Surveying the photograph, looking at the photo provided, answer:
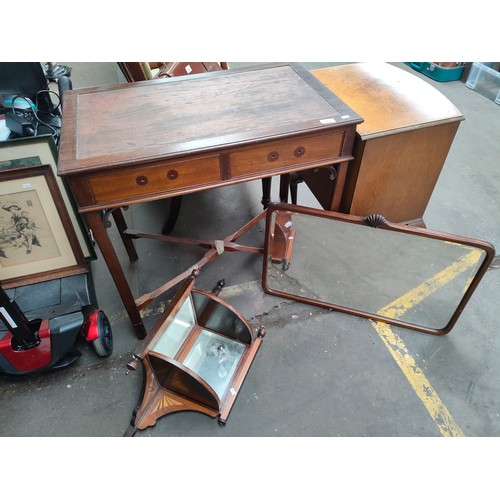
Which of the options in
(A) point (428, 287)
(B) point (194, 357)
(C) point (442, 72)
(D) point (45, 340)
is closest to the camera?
(D) point (45, 340)

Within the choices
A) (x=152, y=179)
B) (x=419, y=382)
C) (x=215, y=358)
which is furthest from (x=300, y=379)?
(x=152, y=179)

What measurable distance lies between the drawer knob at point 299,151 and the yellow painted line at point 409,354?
39.3 inches

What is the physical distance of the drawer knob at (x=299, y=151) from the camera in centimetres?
142

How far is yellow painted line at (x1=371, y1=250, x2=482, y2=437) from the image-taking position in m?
1.55

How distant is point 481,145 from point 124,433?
138 inches

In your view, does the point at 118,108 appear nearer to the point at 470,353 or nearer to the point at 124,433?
the point at 124,433

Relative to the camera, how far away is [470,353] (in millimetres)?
1774

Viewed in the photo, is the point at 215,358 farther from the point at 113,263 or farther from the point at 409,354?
the point at 409,354

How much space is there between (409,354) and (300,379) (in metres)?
0.56

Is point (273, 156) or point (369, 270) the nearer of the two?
point (273, 156)

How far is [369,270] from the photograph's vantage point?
219cm

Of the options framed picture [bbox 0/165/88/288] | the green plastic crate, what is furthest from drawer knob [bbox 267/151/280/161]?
the green plastic crate

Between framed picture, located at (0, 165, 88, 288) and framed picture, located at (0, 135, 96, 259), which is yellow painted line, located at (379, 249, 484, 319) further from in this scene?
framed picture, located at (0, 135, 96, 259)

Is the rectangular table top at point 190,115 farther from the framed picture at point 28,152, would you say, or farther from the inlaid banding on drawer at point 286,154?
the framed picture at point 28,152
